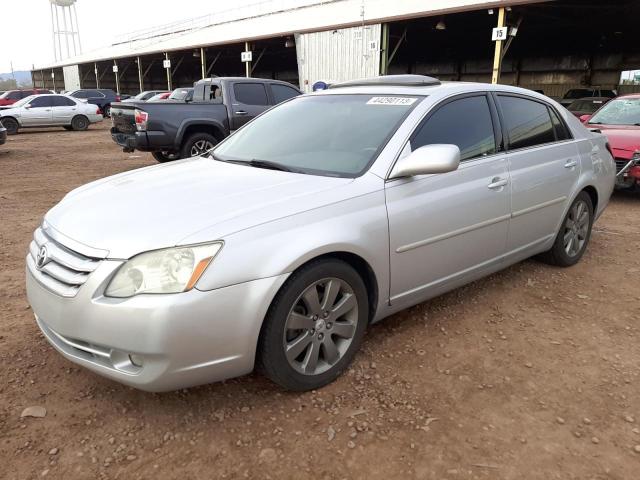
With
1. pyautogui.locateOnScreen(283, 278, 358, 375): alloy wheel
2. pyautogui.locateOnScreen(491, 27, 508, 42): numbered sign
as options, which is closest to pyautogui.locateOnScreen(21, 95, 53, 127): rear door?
pyautogui.locateOnScreen(491, 27, 508, 42): numbered sign

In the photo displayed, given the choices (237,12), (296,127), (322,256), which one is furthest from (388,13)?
(237,12)

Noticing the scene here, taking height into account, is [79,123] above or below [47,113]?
below

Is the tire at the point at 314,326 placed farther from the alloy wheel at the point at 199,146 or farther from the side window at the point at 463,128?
the alloy wheel at the point at 199,146

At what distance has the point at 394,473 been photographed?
7.38 feet

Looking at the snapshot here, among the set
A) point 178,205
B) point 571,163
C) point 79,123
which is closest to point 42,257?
point 178,205

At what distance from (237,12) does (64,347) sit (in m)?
41.1

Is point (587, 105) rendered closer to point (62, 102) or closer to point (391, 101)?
point (391, 101)

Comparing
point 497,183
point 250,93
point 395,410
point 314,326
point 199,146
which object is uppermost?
point 250,93

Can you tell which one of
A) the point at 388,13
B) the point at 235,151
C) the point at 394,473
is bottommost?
the point at 394,473

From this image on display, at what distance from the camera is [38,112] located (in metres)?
19.7

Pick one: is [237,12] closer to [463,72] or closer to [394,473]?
[463,72]

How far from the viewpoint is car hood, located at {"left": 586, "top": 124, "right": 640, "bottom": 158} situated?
7.19 meters

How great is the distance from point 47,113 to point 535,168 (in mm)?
20570

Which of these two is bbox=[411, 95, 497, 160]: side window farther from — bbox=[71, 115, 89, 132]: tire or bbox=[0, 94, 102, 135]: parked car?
bbox=[71, 115, 89, 132]: tire
